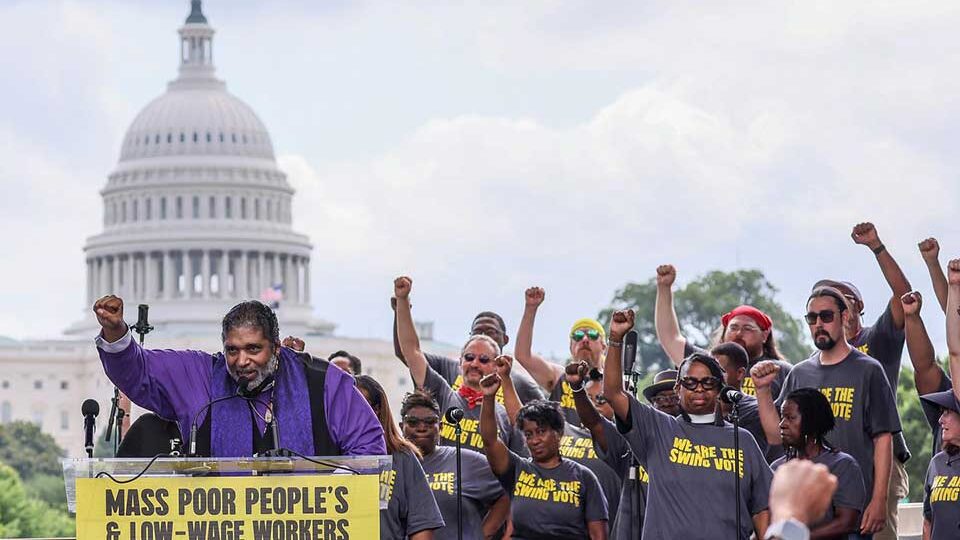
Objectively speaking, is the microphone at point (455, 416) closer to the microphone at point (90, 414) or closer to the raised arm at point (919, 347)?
the microphone at point (90, 414)

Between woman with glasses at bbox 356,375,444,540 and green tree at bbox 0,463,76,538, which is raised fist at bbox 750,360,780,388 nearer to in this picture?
woman with glasses at bbox 356,375,444,540

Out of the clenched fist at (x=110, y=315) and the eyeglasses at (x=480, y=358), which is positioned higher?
the eyeglasses at (x=480, y=358)

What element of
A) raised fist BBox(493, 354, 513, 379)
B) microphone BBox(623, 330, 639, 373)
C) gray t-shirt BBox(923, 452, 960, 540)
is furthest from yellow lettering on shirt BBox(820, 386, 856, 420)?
raised fist BBox(493, 354, 513, 379)

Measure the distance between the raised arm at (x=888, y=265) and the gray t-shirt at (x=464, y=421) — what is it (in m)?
2.36

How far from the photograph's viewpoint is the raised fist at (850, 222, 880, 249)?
1516 centimetres

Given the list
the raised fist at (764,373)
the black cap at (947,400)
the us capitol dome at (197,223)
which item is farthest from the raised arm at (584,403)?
the us capitol dome at (197,223)

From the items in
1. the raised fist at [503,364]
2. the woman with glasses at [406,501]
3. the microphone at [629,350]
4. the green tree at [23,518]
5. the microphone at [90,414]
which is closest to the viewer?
the microphone at [90,414]

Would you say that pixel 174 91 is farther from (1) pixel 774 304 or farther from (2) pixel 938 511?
(2) pixel 938 511

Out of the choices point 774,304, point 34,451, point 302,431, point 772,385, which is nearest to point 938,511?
point 772,385

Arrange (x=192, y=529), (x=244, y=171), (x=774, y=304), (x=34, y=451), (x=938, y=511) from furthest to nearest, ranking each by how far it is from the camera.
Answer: (x=244, y=171) → (x=34, y=451) → (x=774, y=304) → (x=938, y=511) → (x=192, y=529)

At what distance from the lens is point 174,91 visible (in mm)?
182750

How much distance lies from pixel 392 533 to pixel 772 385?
11.3 ft

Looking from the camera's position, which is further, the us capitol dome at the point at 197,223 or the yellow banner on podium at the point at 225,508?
the us capitol dome at the point at 197,223

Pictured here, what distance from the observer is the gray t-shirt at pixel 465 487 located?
14.2m
